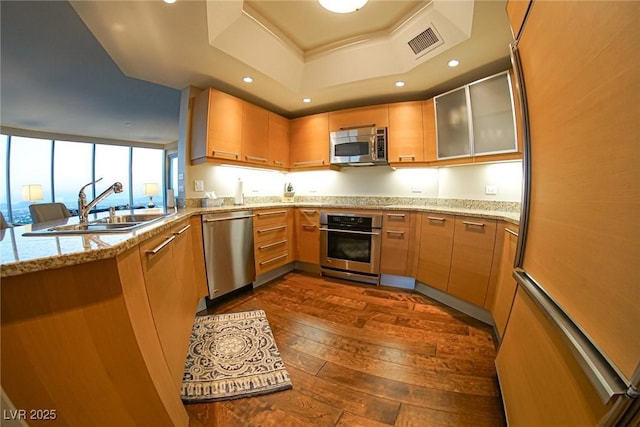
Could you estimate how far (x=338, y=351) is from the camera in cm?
152

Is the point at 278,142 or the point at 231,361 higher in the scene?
the point at 278,142

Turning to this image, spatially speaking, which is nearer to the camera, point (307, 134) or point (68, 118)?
point (307, 134)

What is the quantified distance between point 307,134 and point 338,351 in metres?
2.61

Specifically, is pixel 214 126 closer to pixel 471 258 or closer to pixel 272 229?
pixel 272 229

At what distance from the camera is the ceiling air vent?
5.77 feet

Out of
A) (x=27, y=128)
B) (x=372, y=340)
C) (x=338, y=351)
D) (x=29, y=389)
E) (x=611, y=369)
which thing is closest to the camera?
(x=611, y=369)

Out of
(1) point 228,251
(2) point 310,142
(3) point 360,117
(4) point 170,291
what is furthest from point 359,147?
(4) point 170,291

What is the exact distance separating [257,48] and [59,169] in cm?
659

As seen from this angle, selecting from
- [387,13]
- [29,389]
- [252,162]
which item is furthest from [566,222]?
[252,162]

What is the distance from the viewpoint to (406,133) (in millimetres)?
2615

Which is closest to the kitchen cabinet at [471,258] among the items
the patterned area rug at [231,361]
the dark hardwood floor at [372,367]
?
the dark hardwood floor at [372,367]

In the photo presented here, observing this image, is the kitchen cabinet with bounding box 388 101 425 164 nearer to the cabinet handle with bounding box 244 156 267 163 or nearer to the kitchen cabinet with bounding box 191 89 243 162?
the cabinet handle with bounding box 244 156 267 163

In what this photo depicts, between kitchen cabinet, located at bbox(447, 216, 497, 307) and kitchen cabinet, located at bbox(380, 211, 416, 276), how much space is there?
439 millimetres

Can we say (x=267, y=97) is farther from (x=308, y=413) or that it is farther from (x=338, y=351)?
(x=308, y=413)
